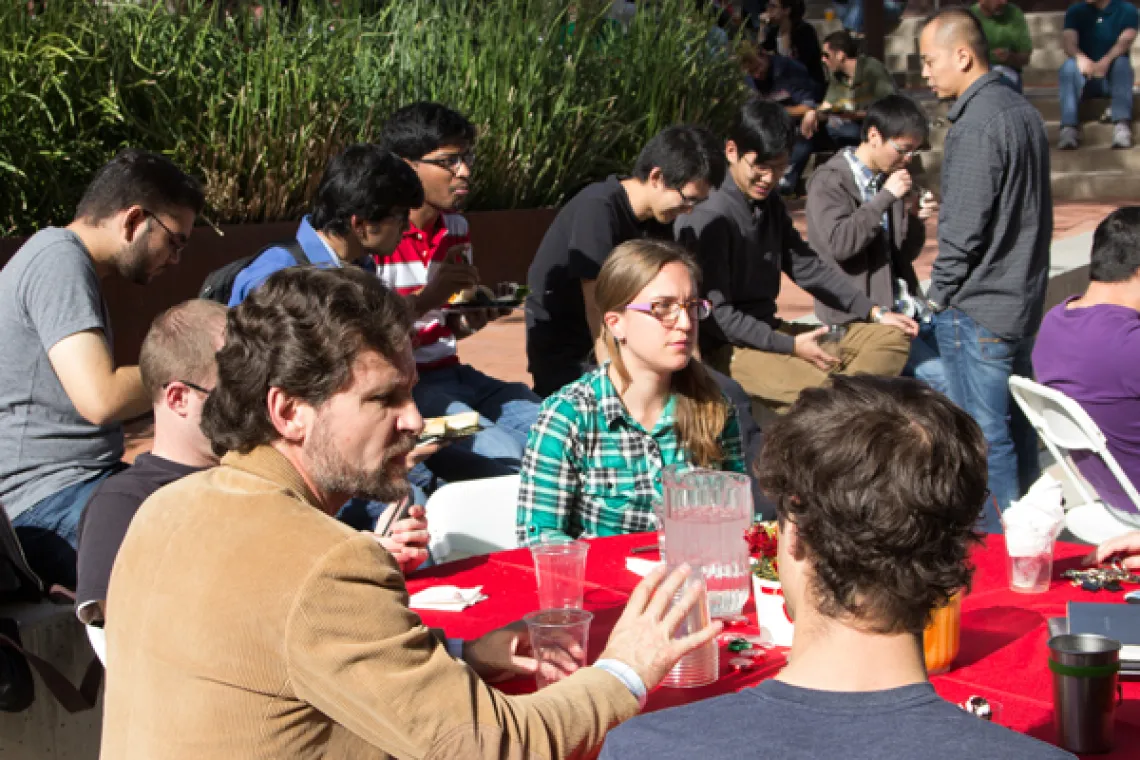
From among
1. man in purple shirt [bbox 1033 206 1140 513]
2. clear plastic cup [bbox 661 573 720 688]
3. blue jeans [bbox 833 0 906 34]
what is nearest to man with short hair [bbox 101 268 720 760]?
clear plastic cup [bbox 661 573 720 688]

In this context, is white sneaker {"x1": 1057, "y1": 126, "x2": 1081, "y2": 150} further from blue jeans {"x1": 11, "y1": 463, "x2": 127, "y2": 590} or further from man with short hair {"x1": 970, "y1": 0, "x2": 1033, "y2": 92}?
blue jeans {"x1": 11, "y1": 463, "x2": 127, "y2": 590}

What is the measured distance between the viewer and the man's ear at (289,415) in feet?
6.93

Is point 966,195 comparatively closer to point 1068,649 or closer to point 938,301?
point 938,301

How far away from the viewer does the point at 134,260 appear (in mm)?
4195

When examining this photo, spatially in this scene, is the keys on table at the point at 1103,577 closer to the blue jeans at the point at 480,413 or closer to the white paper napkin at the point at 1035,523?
the white paper napkin at the point at 1035,523

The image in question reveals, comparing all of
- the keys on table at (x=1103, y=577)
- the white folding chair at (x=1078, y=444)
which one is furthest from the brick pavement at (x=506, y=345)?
the keys on table at (x=1103, y=577)

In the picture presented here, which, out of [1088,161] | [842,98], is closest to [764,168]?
[842,98]

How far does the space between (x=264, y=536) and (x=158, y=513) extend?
0.80ft

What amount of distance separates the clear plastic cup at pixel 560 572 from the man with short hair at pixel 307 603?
0.50 m

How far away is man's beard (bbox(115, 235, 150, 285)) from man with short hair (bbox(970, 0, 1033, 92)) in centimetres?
1244

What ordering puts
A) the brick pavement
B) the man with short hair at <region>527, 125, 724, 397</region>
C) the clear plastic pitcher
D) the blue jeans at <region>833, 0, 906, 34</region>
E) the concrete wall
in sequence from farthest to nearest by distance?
the blue jeans at <region>833, 0, 906, 34</region>, the brick pavement, the concrete wall, the man with short hair at <region>527, 125, 724, 397</region>, the clear plastic pitcher

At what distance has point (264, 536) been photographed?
1.92 m

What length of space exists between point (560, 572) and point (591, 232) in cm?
296

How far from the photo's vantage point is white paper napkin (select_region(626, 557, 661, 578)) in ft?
10.1
